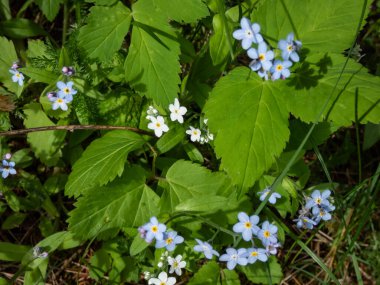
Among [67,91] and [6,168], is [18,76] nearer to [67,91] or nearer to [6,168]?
[67,91]

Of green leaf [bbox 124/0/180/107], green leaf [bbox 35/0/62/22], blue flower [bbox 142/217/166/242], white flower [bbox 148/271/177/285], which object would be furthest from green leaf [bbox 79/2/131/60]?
white flower [bbox 148/271/177/285]

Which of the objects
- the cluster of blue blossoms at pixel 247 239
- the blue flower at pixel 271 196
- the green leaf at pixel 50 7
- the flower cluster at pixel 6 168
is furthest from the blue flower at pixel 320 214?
the green leaf at pixel 50 7

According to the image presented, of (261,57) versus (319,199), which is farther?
(319,199)

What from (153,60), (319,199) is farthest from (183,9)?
(319,199)

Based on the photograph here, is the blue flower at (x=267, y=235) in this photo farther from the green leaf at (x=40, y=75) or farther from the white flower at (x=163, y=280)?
the green leaf at (x=40, y=75)

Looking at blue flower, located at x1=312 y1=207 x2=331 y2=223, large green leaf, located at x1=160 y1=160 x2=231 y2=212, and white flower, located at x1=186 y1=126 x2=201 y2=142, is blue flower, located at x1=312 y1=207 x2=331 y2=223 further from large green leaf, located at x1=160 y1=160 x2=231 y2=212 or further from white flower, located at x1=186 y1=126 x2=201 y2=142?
white flower, located at x1=186 y1=126 x2=201 y2=142
